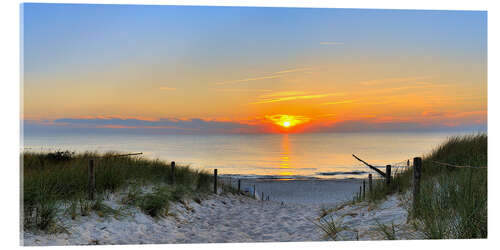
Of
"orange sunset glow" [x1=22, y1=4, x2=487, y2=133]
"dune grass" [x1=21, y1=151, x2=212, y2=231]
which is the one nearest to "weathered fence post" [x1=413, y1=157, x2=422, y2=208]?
"orange sunset glow" [x1=22, y1=4, x2=487, y2=133]

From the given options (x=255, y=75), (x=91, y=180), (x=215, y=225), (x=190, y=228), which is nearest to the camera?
(x=91, y=180)

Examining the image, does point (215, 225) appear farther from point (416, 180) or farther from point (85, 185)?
point (416, 180)

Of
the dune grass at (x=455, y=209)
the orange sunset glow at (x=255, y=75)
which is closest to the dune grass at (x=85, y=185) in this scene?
the orange sunset glow at (x=255, y=75)

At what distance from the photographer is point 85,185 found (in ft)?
21.3

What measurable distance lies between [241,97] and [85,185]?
3.19 metres

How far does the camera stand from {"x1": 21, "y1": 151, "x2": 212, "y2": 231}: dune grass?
190 inches

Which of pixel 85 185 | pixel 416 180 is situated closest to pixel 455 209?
pixel 416 180

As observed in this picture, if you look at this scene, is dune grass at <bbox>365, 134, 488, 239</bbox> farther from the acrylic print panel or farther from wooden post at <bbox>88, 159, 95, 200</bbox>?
wooden post at <bbox>88, 159, 95, 200</bbox>

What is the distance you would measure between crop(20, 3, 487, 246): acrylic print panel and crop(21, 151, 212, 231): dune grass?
0.03m

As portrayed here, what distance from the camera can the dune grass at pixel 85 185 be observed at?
4.82 meters

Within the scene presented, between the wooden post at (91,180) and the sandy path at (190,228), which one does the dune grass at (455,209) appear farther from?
the wooden post at (91,180)

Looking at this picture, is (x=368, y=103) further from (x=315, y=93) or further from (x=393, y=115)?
(x=315, y=93)

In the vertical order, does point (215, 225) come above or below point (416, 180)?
below

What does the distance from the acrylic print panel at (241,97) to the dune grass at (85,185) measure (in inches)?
1.2
